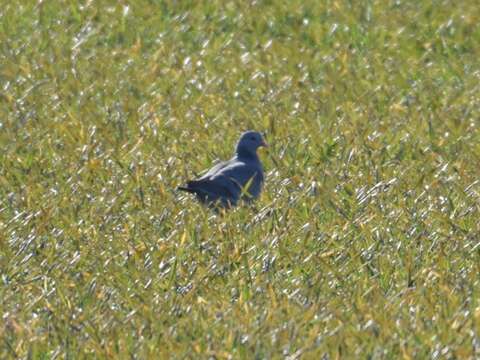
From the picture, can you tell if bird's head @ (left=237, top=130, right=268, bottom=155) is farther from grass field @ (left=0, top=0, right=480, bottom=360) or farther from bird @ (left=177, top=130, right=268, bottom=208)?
grass field @ (left=0, top=0, right=480, bottom=360)

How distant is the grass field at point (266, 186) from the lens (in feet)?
23.3

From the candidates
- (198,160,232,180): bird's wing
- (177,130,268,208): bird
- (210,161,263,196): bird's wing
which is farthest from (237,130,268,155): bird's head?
(210,161,263,196): bird's wing

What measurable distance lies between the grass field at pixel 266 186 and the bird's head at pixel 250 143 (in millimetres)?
169

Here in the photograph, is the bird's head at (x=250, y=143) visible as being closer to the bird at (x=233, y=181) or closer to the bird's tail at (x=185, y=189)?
the bird at (x=233, y=181)

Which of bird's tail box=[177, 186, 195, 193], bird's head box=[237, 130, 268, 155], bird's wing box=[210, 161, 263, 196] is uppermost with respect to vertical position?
bird's tail box=[177, 186, 195, 193]

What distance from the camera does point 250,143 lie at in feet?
34.2

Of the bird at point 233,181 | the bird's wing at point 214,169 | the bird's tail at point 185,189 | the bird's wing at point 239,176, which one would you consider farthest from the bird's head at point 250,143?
the bird's tail at point 185,189

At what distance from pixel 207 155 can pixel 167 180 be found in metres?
0.71

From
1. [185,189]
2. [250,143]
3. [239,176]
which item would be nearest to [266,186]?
[239,176]

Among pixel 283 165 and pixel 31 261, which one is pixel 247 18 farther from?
pixel 31 261

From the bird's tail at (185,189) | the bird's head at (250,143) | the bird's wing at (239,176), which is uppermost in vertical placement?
the bird's tail at (185,189)

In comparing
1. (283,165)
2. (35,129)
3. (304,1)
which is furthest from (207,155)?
(304,1)

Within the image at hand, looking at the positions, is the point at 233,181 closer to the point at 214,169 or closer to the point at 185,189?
the point at 214,169

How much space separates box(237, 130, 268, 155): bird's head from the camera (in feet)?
33.8
